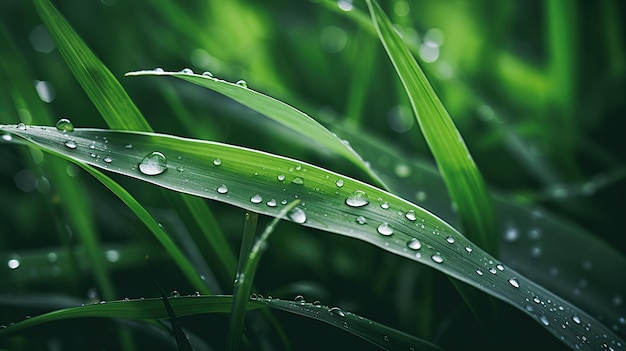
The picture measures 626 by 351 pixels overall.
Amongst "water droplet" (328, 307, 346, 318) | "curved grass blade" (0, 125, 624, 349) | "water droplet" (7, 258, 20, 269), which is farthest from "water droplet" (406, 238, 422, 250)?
"water droplet" (7, 258, 20, 269)

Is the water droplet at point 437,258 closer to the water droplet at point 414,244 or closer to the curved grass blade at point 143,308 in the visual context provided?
the water droplet at point 414,244

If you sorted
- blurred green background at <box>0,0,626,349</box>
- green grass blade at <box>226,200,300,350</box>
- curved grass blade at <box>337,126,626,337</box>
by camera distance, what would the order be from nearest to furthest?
green grass blade at <box>226,200,300,350</box> → curved grass blade at <box>337,126,626,337</box> → blurred green background at <box>0,0,626,349</box>

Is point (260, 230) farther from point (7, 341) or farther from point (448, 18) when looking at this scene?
point (448, 18)

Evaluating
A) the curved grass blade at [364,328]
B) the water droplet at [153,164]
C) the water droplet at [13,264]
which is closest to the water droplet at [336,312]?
the curved grass blade at [364,328]

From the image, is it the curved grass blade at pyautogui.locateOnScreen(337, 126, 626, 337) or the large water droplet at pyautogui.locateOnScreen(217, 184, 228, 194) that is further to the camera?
the curved grass blade at pyautogui.locateOnScreen(337, 126, 626, 337)

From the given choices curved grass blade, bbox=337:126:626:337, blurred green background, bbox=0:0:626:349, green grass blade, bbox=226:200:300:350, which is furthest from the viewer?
blurred green background, bbox=0:0:626:349

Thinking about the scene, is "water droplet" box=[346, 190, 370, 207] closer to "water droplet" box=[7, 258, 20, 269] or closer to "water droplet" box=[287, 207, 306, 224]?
"water droplet" box=[287, 207, 306, 224]

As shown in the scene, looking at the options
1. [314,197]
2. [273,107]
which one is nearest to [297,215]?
[314,197]

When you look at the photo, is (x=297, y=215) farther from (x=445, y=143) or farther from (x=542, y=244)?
(x=542, y=244)
